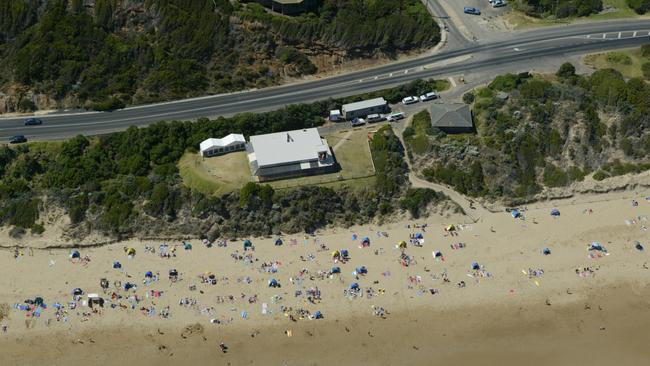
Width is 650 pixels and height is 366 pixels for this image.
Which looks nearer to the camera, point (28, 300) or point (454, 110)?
point (28, 300)

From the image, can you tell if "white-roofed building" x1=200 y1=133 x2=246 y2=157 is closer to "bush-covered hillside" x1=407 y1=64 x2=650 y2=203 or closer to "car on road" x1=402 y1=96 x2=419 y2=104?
"bush-covered hillside" x1=407 y1=64 x2=650 y2=203

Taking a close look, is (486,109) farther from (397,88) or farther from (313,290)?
(313,290)

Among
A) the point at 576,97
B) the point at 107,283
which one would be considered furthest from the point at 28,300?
the point at 576,97

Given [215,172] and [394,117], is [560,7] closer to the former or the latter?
[394,117]

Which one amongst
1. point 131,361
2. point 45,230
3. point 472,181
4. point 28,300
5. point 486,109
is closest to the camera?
point 131,361

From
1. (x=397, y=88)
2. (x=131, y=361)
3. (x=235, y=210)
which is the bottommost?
(x=131, y=361)

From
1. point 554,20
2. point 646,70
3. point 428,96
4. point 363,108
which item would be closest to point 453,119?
point 428,96

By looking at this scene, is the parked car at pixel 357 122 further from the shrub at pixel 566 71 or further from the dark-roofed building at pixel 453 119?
the shrub at pixel 566 71
